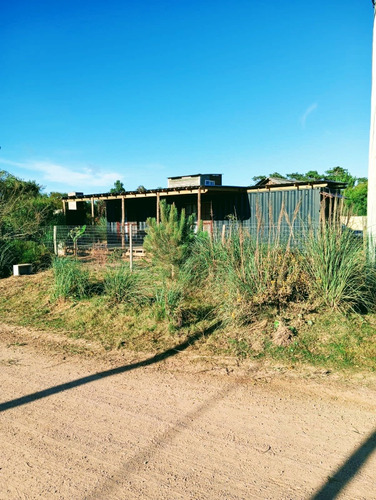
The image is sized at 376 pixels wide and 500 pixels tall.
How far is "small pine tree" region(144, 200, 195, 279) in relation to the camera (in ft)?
27.2

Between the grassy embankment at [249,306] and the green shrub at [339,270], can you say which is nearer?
the grassy embankment at [249,306]

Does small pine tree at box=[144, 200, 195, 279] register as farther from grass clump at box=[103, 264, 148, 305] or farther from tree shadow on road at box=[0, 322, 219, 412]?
tree shadow on road at box=[0, 322, 219, 412]

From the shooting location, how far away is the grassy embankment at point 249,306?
16.5 feet

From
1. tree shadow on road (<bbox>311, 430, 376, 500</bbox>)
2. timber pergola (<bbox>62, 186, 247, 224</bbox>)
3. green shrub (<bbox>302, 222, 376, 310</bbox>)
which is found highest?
timber pergola (<bbox>62, 186, 247, 224</bbox>)

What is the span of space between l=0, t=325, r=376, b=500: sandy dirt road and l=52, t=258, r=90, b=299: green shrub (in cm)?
290

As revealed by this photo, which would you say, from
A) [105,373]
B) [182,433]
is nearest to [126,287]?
[105,373]

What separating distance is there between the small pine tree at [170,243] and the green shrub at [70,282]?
1591 mm

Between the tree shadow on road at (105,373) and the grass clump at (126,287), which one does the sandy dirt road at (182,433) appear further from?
the grass clump at (126,287)

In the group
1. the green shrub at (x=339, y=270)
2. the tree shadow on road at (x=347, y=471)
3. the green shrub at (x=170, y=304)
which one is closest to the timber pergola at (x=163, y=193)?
the green shrub at (x=170, y=304)

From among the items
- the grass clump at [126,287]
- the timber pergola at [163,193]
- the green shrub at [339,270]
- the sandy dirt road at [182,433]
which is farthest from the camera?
the timber pergola at [163,193]

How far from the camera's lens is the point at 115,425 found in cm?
331

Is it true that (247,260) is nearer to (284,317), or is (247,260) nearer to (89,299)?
(284,317)

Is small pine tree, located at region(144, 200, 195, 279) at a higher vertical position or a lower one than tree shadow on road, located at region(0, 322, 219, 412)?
higher

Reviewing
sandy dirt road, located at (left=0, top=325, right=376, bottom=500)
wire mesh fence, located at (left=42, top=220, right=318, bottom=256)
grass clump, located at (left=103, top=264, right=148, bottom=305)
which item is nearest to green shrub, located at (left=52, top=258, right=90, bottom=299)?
grass clump, located at (left=103, top=264, right=148, bottom=305)
